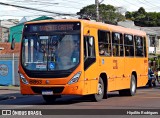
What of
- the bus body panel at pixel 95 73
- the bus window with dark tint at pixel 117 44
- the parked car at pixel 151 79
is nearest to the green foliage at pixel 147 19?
the parked car at pixel 151 79

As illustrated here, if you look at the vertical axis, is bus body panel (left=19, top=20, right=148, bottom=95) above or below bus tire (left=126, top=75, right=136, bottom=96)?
above

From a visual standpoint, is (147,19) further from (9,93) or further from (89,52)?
(89,52)

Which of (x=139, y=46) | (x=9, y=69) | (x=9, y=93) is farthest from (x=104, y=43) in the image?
(x=9, y=69)

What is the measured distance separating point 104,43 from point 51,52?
108 inches

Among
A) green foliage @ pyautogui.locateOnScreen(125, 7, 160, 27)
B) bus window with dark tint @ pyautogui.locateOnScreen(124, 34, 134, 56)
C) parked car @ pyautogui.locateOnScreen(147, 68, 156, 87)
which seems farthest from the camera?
green foliage @ pyautogui.locateOnScreen(125, 7, 160, 27)

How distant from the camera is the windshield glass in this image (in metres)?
16.1

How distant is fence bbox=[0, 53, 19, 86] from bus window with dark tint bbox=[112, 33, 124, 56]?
1311 cm

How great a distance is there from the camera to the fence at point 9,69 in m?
31.6

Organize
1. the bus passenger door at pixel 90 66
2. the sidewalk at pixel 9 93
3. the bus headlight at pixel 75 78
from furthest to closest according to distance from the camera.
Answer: the sidewalk at pixel 9 93
the bus passenger door at pixel 90 66
the bus headlight at pixel 75 78

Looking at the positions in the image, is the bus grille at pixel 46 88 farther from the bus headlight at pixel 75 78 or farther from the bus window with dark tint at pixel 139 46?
the bus window with dark tint at pixel 139 46

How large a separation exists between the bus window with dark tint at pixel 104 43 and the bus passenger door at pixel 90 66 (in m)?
0.70

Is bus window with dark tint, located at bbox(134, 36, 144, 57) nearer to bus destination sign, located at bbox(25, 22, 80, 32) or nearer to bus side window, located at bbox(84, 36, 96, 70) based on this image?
bus side window, located at bbox(84, 36, 96, 70)

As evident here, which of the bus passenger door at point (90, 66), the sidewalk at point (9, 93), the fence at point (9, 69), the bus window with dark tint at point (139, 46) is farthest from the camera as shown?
the fence at point (9, 69)

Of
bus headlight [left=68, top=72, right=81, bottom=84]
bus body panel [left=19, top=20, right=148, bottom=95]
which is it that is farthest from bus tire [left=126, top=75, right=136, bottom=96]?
bus headlight [left=68, top=72, right=81, bottom=84]
